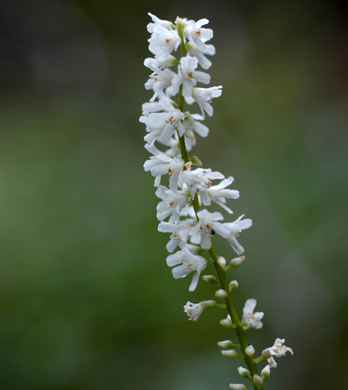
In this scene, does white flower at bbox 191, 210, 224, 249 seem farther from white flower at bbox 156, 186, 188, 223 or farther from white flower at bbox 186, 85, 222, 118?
white flower at bbox 186, 85, 222, 118

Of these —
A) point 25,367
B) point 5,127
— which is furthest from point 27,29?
point 25,367

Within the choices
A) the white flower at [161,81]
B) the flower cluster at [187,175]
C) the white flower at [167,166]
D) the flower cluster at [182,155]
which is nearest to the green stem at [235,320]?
the flower cluster at [187,175]

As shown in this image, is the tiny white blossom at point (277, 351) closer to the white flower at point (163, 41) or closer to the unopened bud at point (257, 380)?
the unopened bud at point (257, 380)

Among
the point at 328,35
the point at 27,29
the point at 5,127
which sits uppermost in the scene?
the point at 27,29

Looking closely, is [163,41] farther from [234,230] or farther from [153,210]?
[153,210]

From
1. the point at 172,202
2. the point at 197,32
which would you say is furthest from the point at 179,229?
the point at 197,32

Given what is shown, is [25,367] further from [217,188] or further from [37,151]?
[37,151]
